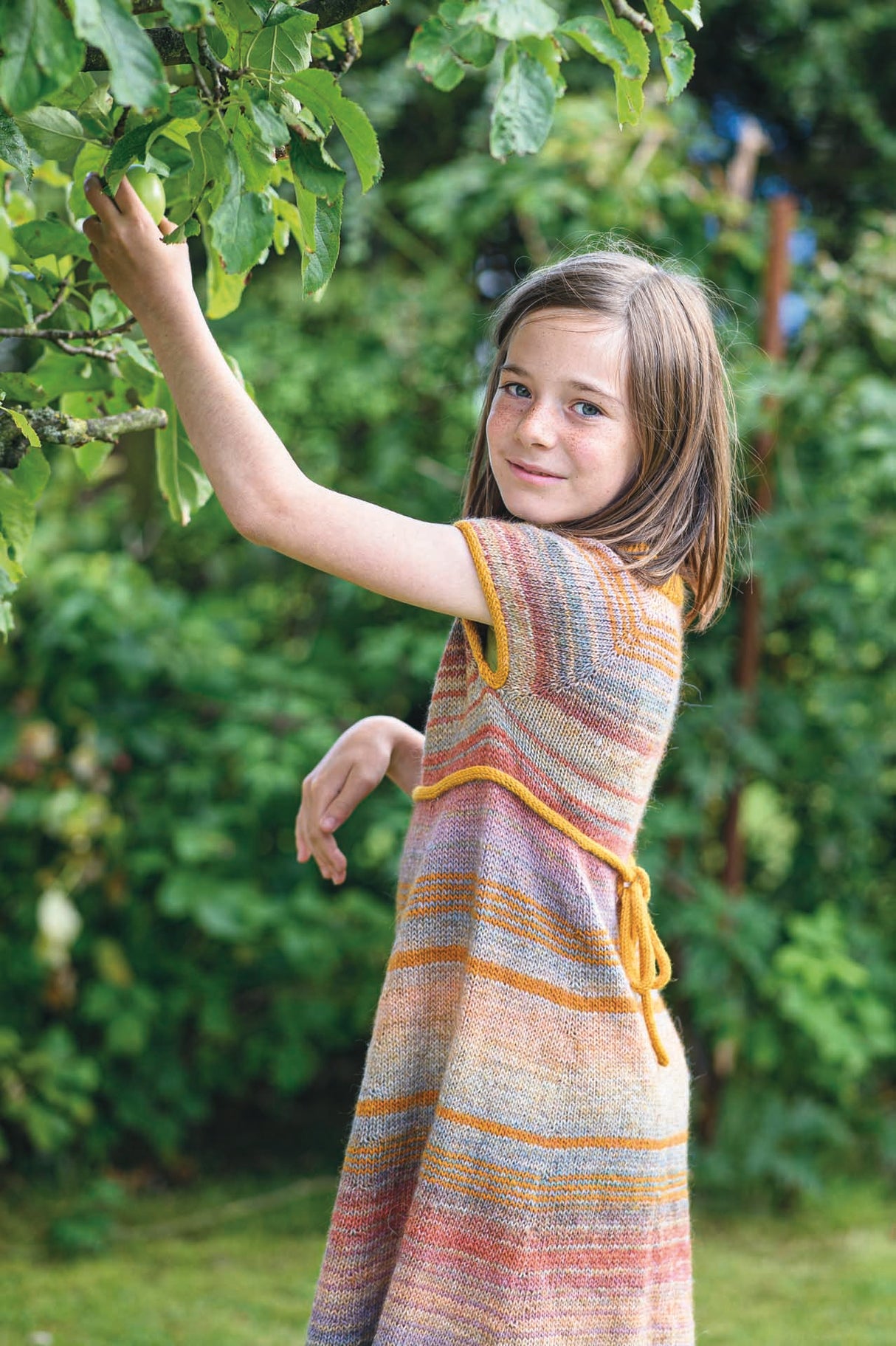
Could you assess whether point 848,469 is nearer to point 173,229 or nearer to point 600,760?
point 600,760

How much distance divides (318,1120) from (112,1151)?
545 mm

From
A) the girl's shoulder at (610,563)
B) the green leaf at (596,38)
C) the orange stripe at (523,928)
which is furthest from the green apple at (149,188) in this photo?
the orange stripe at (523,928)

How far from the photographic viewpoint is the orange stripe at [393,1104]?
4.51 feet

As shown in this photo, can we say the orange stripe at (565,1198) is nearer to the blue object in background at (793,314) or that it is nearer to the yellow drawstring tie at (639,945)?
the yellow drawstring tie at (639,945)

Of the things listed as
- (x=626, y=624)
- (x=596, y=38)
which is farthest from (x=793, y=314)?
(x=596, y=38)

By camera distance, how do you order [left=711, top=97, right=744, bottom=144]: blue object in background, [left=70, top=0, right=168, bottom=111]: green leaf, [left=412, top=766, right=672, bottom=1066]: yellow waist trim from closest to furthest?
[left=70, top=0, right=168, bottom=111]: green leaf
[left=412, top=766, right=672, bottom=1066]: yellow waist trim
[left=711, top=97, right=744, bottom=144]: blue object in background

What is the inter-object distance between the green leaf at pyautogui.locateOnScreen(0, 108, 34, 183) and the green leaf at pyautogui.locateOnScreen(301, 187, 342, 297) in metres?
0.24

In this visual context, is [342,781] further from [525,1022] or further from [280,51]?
[280,51]

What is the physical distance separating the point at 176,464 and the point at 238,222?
1.42 ft

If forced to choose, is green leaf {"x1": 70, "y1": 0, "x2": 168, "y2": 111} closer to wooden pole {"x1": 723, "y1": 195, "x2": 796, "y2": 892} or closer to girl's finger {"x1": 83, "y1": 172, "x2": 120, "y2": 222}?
girl's finger {"x1": 83, "y1": 172, "x2": 120, "y2": 222}

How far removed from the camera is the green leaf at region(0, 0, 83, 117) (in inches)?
33.9

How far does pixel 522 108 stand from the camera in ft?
3.38

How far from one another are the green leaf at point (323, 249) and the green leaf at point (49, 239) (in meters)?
0.31

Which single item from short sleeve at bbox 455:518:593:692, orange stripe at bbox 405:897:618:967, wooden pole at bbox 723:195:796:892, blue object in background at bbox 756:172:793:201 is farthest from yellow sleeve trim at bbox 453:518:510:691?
blue object in background at bbox 756:172:793:201
